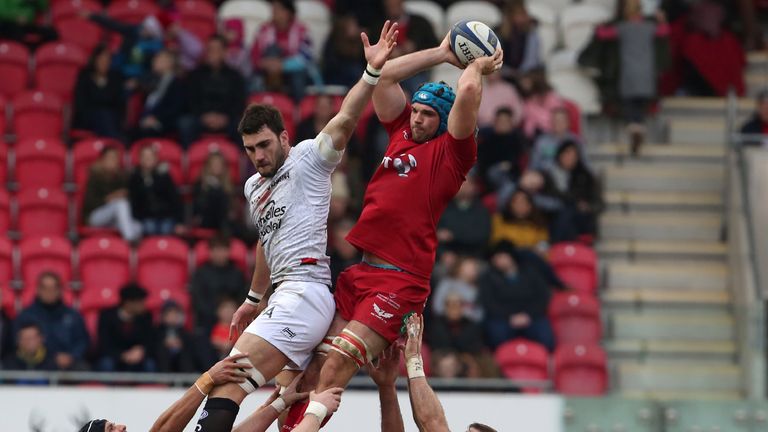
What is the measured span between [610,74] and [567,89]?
2.38ft

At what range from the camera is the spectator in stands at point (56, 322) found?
1446 centimetres

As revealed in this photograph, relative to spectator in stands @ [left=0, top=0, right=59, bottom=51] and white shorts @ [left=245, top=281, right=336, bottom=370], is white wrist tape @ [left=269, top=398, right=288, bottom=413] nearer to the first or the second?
white shorts @ [left=245, top=281, right=336, bottom=370]

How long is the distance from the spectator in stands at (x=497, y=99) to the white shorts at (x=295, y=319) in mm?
7611

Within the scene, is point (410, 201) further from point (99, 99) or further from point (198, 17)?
point (198, 17)

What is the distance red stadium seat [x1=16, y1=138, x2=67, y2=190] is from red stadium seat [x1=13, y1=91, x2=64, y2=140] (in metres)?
0.54

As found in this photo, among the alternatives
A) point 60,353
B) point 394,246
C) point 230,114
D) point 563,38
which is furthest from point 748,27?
point 394,246

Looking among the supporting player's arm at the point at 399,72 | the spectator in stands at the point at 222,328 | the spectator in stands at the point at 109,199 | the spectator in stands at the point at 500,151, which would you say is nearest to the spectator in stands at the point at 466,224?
the spectator in stands at the point at 500,151

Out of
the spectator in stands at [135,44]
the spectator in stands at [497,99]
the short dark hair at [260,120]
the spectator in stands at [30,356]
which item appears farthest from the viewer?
the spectator in stands at [135,44]

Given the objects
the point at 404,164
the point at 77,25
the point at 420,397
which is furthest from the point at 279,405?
the point at 77,25

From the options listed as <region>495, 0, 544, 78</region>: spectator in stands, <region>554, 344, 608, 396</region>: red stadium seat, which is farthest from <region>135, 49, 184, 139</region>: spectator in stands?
<region>554, 344, 608, 396</region>: red stadium seat

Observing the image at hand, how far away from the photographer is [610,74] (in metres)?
17.7

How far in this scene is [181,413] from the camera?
981 cm

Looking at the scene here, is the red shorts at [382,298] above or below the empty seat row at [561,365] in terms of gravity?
above

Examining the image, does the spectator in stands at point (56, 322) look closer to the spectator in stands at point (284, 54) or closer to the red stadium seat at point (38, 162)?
the red stadium seat at point (38, 162)
